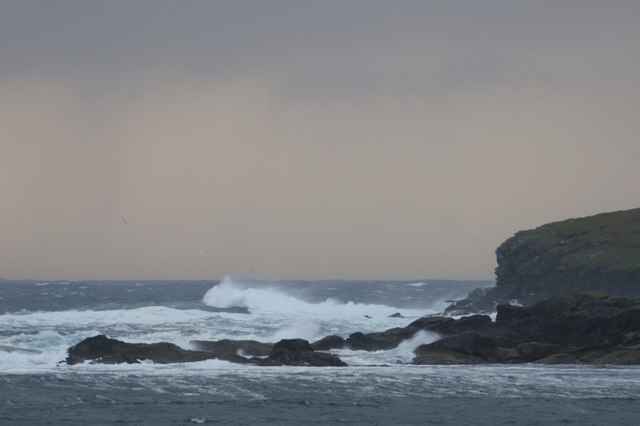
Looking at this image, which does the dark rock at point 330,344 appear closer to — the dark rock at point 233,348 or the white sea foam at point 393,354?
the white sea foam at point 393,354

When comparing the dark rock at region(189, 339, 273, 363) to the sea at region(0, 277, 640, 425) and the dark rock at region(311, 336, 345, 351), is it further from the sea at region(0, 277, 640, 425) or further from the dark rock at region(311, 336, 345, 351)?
the dark rock at region(311, 336, 345, 351)

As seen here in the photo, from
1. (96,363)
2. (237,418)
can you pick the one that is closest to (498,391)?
(237,418)

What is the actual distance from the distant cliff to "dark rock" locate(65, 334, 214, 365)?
32.5 metres

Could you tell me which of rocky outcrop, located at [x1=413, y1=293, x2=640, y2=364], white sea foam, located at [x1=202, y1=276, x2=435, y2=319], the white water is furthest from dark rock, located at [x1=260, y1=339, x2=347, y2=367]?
white sea foam, located at [x1=202, y1=276, x2=435, y2=319]

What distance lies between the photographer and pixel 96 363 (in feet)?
129

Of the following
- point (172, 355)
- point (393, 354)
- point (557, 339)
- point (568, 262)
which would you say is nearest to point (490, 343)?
point (557, 339)

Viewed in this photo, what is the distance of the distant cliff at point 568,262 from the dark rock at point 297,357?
29.7 m

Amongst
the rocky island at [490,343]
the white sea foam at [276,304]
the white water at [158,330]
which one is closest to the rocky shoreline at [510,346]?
the rocky island at [490,343]

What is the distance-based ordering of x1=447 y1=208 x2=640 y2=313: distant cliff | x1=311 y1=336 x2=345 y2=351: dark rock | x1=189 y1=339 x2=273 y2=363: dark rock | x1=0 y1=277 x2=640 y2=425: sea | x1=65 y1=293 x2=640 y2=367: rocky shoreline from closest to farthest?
x1=0 y1=277 x2=640 y2=425: sea → x1=65 y1=293 x2=640 y2=367: rocky shoreline → x1=189 y1=339 x2=273 y2=363: dark rock → x1=311 y1=336 x2=345 y2=351: dark rock → x1=447 y1=208 x2=640 y2=313: distant cliff

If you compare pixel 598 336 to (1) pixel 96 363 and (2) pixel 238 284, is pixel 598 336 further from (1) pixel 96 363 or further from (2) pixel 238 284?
(2) pixel 238 284

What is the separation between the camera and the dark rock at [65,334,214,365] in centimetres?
3969

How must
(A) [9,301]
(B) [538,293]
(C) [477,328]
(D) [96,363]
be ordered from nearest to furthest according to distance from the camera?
(D) [96,363] < (C) [477,328] < (B) [538,293] < (A) [9,301]

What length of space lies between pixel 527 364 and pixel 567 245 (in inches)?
1402

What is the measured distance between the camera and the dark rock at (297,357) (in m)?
39.7
